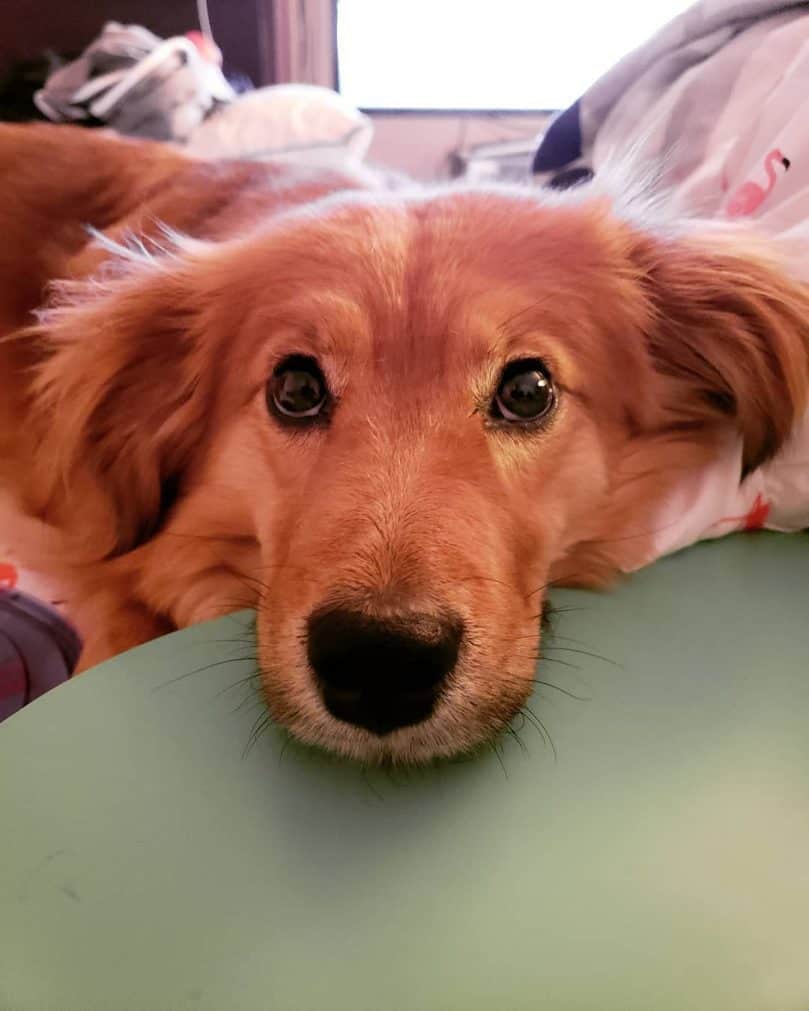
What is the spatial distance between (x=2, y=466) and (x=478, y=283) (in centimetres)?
101

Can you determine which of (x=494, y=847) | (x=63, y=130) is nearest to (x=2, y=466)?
(x=63, y=130)

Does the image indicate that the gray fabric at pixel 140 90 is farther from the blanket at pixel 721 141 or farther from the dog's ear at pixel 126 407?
the dog's ear at pixel 126 407

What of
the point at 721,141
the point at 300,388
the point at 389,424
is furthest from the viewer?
the point at 721,141

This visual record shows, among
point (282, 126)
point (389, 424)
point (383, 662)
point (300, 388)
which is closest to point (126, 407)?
point (300, 388)

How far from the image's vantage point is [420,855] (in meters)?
0.68

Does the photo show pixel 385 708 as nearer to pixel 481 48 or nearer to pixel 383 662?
pixel 383 662

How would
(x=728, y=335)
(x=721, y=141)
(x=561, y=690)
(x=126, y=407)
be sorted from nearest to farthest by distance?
(x=561, y=690)
(x=728, y=335)
(x=126, y=407)
(x=721, y=141)

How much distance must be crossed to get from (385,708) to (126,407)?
788mm

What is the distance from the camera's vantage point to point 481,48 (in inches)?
146

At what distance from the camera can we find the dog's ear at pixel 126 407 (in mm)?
1318

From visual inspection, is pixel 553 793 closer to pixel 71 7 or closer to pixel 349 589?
pixel 349 589

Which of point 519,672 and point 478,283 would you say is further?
point 478,283

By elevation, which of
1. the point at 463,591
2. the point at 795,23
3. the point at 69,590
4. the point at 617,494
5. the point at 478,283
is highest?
the point at 795,23

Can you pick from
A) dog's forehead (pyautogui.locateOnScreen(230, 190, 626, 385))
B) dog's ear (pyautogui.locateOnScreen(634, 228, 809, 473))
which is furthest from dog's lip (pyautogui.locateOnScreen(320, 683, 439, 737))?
dog's ear (pyautogui.locateOnScreen(634, 228, 809, 473))
